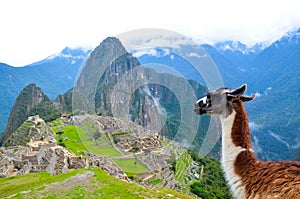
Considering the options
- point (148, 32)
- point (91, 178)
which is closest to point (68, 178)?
point (91, 178)

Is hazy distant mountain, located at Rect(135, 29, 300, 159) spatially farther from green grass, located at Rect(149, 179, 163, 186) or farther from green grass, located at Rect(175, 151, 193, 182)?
green grass, located at Rect(175, 151, 193, 182)

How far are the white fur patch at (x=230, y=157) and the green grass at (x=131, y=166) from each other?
1023 cm

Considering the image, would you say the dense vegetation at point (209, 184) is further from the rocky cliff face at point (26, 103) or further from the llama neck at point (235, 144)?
the rocky cliff face at point (26, 103)

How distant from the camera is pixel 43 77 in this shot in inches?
3113

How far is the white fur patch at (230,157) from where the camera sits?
2400 mm

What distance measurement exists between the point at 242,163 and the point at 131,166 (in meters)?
11.6

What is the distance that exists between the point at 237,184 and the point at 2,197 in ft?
19.7

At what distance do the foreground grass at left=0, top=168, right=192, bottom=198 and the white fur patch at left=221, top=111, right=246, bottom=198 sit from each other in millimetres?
4447

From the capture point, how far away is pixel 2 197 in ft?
22.3

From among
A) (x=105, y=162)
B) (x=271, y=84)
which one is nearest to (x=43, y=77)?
(x=271, y=84)

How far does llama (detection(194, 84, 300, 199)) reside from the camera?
222 centimetres

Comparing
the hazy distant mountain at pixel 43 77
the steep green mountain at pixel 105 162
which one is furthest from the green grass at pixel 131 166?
the hazy distant mountain at pixel 43 77

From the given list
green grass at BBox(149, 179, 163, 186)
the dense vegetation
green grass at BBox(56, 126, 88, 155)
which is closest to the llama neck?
green grass at BBox(149, 179, 163, 186)

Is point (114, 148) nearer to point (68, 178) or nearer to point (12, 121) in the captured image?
point (68, 178)
